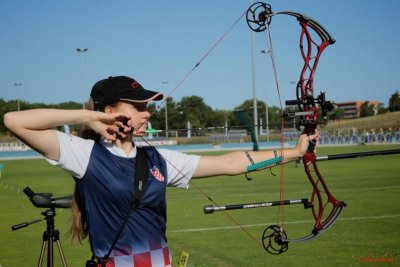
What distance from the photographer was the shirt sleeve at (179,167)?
3.07m

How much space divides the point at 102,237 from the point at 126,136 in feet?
1.83

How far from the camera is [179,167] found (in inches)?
123

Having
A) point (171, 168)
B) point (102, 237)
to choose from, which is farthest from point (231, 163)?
point (102, 237)

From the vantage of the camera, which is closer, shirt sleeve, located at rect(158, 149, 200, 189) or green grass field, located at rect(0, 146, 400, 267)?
shirt sleeve, located at rect(158, 149, 200, 189)

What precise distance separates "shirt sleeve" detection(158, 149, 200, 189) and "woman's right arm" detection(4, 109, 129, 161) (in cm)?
46

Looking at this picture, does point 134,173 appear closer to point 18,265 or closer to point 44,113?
point 44,113

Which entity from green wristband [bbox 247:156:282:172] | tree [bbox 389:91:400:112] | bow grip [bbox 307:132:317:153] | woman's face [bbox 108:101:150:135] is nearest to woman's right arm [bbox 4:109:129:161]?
woman's face [bbox 108:101:150:135]

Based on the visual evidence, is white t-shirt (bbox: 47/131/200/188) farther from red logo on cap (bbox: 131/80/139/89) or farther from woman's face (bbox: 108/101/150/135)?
red logo on cap (bbox: 131/80/139/89)

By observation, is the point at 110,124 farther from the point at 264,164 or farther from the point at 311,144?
the point at 311,144

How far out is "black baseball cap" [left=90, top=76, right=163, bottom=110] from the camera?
9.26 ft

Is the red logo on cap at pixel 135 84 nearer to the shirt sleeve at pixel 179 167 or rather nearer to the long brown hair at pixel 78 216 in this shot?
the long brown hair at pixel 78 216

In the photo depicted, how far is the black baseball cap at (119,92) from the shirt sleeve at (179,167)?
404 millimetres

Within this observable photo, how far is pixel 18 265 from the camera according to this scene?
7422 millimetres

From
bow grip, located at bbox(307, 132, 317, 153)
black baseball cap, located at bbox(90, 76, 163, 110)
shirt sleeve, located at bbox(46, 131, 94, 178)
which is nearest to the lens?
shirt sleeve, located at bbox(46, 131, 94, 178)
